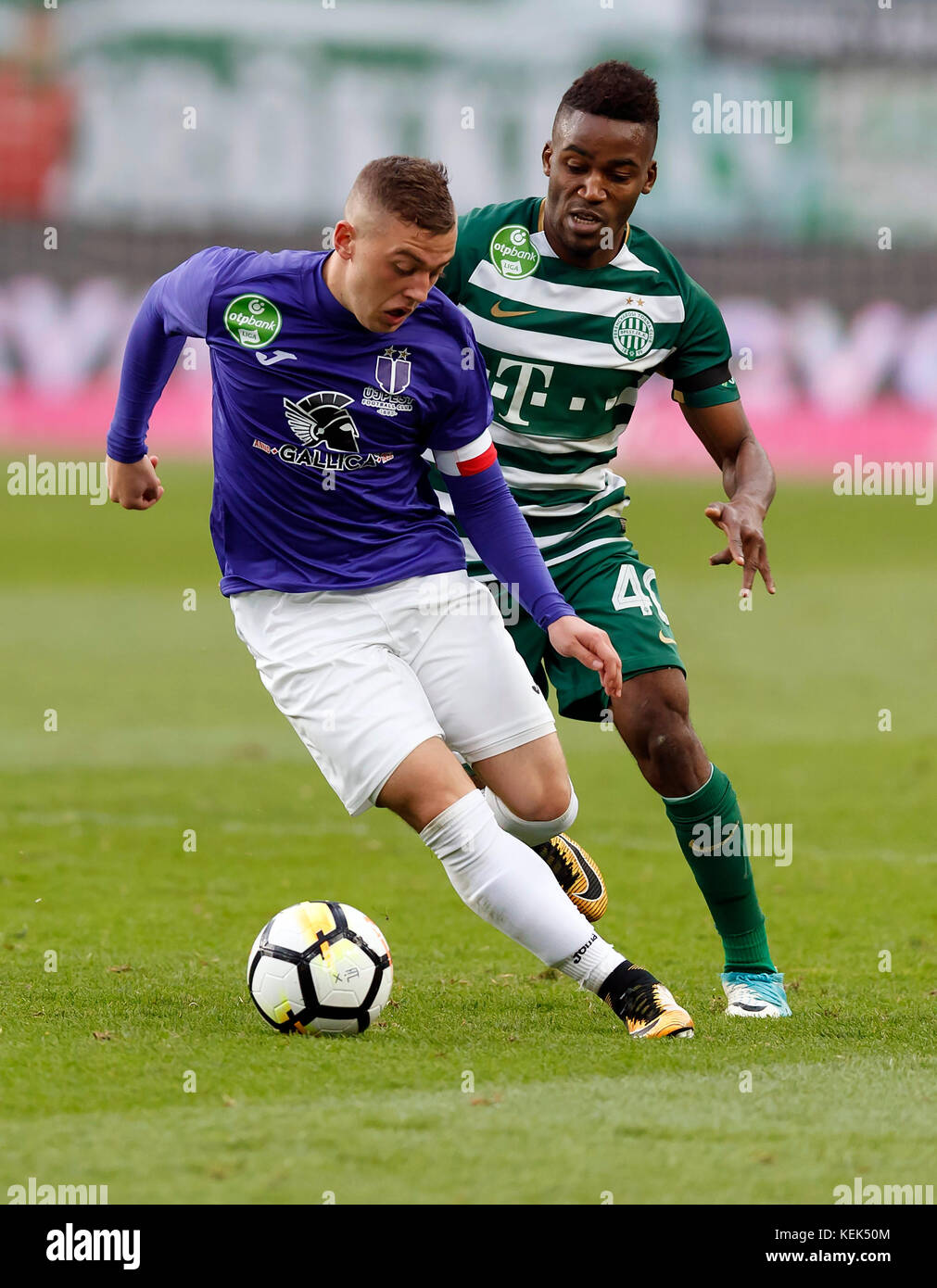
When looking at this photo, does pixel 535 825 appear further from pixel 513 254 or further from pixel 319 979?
pixel 513 254

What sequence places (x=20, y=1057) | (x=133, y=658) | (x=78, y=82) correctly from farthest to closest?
(x=78, y=82)
(x=133, y=658)
(x=20, y=1057)

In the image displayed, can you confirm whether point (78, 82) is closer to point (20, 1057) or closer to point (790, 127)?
point (790, 127)

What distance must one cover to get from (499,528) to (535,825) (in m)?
0.89

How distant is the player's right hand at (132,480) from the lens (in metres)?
5.45

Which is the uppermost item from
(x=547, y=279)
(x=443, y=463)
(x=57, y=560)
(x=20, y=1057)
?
(x=547, y=279)

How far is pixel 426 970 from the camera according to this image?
239 inches

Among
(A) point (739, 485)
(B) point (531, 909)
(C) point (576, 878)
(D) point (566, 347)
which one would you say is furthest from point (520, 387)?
(B) point (531, 909)

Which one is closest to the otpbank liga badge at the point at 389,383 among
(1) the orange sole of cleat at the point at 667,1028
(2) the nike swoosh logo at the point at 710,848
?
(2) the nike swoosh logo at the point at 710,848

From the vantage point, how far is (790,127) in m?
32.5

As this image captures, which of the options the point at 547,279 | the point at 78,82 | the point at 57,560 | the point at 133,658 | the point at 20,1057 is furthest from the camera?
the point at 78,82

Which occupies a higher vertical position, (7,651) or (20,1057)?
(20,1057)

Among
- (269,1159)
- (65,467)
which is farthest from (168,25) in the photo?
(269,1159)

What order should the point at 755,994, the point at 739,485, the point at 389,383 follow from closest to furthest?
the point at 389,383 < the point at 755,994 < the point at 739,485

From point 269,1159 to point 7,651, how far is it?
40.4 ft
